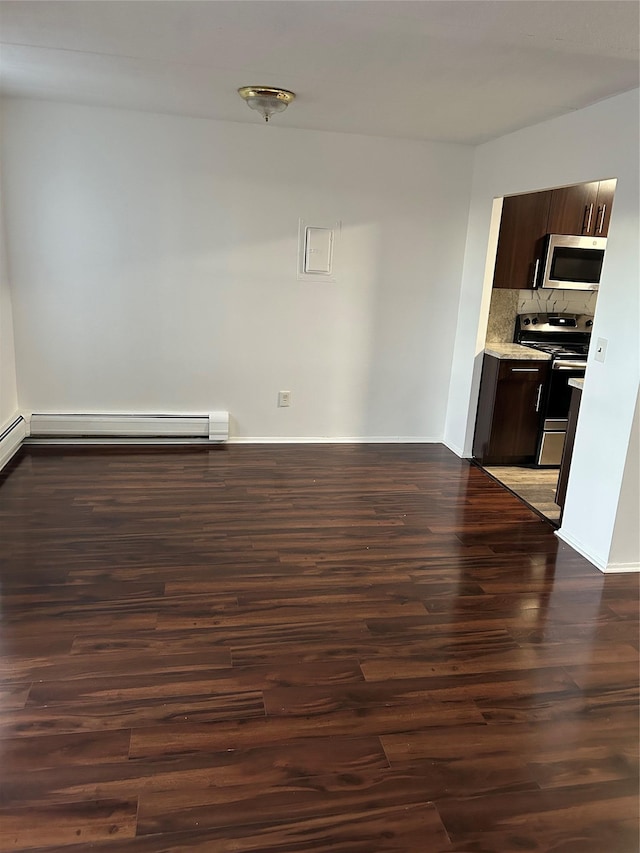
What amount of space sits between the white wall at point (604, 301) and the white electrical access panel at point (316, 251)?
55.9 inches

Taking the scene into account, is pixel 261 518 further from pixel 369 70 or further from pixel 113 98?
pixel 113 98

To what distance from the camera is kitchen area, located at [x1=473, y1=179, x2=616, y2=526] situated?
15.9 ft

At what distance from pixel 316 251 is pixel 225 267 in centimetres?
71

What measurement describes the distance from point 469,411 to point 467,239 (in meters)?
1.37

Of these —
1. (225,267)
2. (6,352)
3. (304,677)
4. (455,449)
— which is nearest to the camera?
(304,677)

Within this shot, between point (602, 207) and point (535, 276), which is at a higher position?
point (602, 207)

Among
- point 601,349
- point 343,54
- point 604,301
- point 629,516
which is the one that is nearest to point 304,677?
point 629,516

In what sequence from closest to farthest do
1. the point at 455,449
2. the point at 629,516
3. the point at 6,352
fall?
the point at 629,516, the point at 6,352, the point at 455,449

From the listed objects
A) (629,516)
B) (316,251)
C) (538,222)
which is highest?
(538,222)

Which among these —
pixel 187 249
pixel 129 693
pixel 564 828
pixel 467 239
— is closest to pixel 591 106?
pixel 467 239

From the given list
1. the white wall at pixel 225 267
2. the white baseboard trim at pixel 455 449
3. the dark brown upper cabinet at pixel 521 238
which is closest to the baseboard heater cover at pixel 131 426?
the white wall at pixel 225 267

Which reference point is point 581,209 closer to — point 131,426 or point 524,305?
point 524,305

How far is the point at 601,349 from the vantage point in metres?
3.51

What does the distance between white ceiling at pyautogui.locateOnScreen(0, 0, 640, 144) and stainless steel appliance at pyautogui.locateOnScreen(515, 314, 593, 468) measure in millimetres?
1679
